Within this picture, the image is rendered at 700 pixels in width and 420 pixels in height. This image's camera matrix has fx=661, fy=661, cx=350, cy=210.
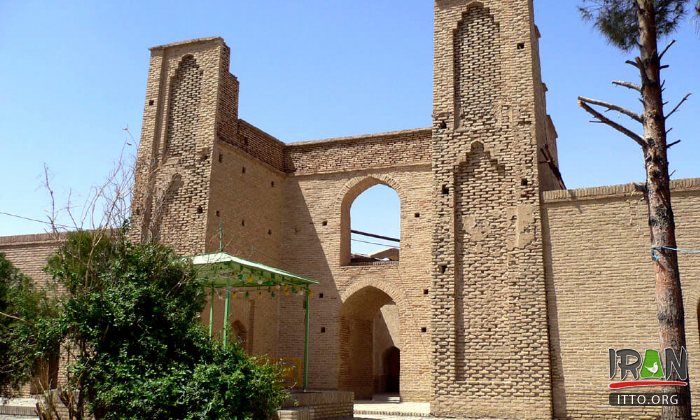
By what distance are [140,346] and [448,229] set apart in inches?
263

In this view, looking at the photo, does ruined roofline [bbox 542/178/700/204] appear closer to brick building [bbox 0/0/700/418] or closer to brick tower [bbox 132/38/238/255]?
brick building [bbox 0/0/700/418]

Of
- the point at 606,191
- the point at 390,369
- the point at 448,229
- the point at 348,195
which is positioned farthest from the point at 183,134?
the point at 390,369

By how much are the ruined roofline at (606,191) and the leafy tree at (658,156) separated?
141 inches

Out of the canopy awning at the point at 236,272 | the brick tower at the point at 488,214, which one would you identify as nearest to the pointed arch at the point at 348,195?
the brick tower at the point at 488,214

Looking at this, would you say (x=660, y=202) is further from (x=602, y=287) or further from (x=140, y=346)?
(x=140, y=346)

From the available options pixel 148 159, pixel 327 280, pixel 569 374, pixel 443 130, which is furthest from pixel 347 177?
pixel 569 374

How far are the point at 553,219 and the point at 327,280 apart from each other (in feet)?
20.5

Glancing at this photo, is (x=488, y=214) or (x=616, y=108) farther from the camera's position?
(x=488, y=214)

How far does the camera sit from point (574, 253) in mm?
12156

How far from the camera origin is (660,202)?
7.89m

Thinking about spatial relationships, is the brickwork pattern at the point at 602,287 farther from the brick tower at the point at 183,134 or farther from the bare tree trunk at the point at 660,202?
the brick tower at the point at 183,134

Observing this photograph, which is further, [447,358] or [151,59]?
[151,59]

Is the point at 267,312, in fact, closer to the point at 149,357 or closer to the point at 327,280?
the point at 327,280

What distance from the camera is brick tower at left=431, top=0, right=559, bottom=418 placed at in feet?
39.9
